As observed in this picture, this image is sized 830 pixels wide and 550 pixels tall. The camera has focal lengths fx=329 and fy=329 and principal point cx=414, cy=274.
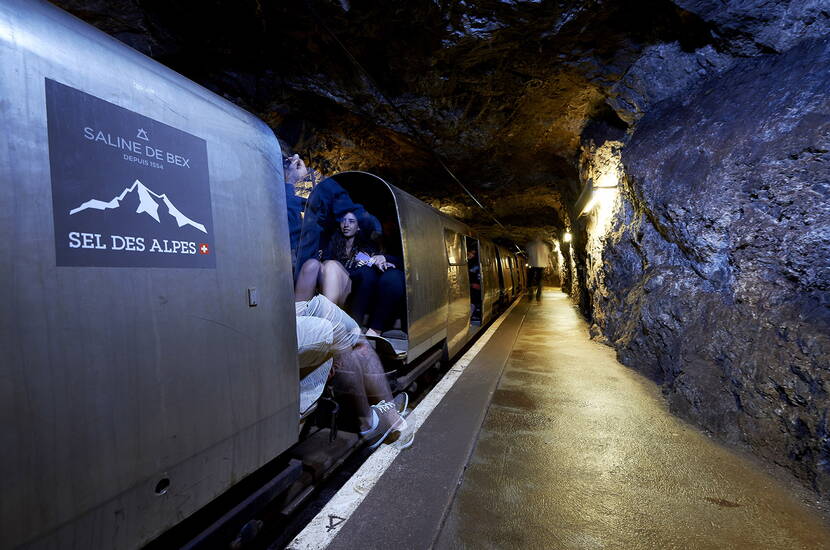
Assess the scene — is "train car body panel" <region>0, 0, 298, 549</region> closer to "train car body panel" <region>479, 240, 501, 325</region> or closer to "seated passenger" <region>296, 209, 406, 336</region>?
"seated passenger" <region>296, 209, 406, 336</region>

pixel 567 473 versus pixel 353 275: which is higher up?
pixel 353 275

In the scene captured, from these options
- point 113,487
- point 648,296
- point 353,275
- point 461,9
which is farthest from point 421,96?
point 113,487

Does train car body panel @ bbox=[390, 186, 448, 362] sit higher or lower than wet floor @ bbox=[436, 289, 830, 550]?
higher

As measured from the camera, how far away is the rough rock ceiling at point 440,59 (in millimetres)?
4859

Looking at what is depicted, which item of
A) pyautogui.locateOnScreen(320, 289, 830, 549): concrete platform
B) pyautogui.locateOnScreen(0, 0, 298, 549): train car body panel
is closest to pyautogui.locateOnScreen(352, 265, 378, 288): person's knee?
pyautogui.locateOnScreen(320, 289, 830, 549): concrete platform

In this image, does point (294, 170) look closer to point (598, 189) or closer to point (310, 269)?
point (310, 269)

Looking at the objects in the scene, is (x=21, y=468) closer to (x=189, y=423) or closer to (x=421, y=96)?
(x=189, y=423)

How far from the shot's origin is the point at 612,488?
229cm

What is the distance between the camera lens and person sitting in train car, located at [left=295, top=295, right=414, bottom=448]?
7.12ft

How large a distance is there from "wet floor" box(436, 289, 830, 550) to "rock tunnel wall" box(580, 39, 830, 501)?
0.38m

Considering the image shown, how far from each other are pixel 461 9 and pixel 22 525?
20.8 feet

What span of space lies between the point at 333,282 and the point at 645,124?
587cm

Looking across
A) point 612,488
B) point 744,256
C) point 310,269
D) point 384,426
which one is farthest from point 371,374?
point 744,256

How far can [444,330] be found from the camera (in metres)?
4.79
